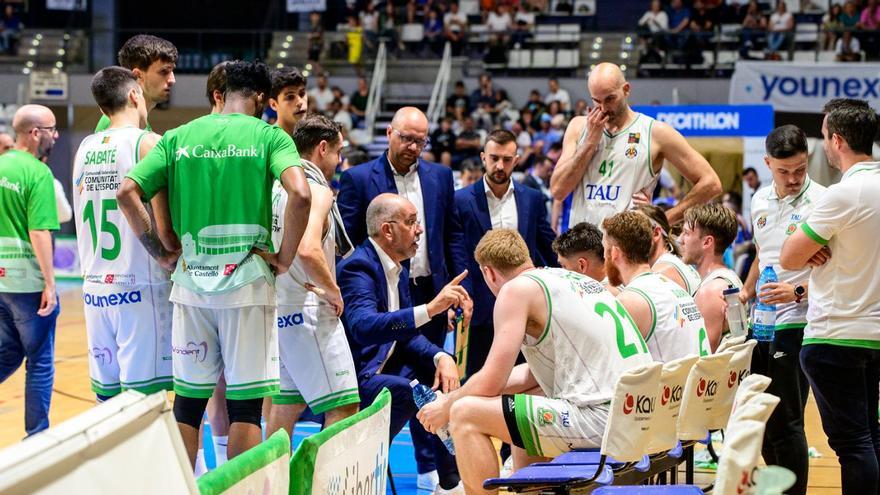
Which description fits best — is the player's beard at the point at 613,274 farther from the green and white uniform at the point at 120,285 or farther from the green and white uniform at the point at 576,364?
the green and white uniform at the point at 120,285

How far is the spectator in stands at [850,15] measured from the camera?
1838cm

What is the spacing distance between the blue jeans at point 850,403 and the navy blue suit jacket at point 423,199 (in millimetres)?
2122

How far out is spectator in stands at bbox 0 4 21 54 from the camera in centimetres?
2125

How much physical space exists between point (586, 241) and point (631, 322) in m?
0.89

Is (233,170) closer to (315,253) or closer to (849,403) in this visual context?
(315,253)

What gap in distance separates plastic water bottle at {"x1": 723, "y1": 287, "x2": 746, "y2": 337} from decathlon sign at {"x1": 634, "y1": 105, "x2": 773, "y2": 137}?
19.9 ft

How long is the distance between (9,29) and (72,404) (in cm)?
1598

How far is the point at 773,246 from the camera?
5.04m

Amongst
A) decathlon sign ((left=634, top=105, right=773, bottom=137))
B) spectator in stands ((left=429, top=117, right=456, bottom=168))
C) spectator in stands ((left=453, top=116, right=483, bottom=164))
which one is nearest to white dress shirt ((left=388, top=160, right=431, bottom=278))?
decathlon sign ((left=634, top=105, right=773, bottom=137))

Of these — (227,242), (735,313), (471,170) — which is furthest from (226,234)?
(471,170)

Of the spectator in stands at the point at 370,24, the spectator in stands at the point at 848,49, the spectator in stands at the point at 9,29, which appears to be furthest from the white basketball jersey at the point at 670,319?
the spectator in stands at the point at 9,29

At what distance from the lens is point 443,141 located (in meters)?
16.7

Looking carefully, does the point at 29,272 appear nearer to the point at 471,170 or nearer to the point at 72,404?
the point at 72,404

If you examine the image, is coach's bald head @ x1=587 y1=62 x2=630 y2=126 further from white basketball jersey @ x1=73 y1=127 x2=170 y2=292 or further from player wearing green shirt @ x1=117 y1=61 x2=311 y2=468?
white basketball jersey @ x1=73 y1=127 x2=170 y2=292
